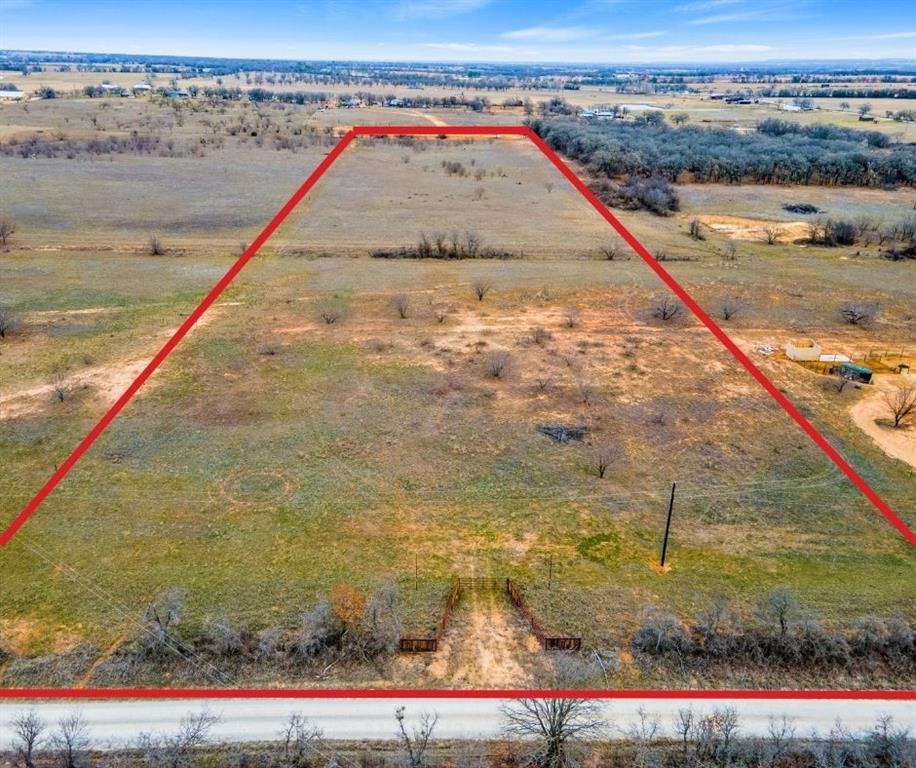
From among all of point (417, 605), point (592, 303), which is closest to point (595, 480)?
point (417, 605)

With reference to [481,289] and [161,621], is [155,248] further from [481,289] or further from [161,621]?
[161,621]

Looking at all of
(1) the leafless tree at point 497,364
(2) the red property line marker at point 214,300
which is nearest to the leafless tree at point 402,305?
(1) the leafless tree at point 497,364

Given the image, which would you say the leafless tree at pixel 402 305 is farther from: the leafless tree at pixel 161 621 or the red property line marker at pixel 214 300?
the leafless tree at pixel 161 621

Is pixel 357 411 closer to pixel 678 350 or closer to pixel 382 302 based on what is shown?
pixel 382 302

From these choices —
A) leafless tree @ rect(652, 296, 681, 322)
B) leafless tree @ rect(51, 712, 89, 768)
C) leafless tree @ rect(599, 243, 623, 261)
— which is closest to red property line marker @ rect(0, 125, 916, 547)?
leafless tree @ rect(652, 296, 681, 322)

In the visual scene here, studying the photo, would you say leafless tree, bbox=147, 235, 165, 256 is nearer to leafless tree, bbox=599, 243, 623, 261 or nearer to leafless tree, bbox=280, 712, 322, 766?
leafless tree, bbox=599, 243, 623, 261
